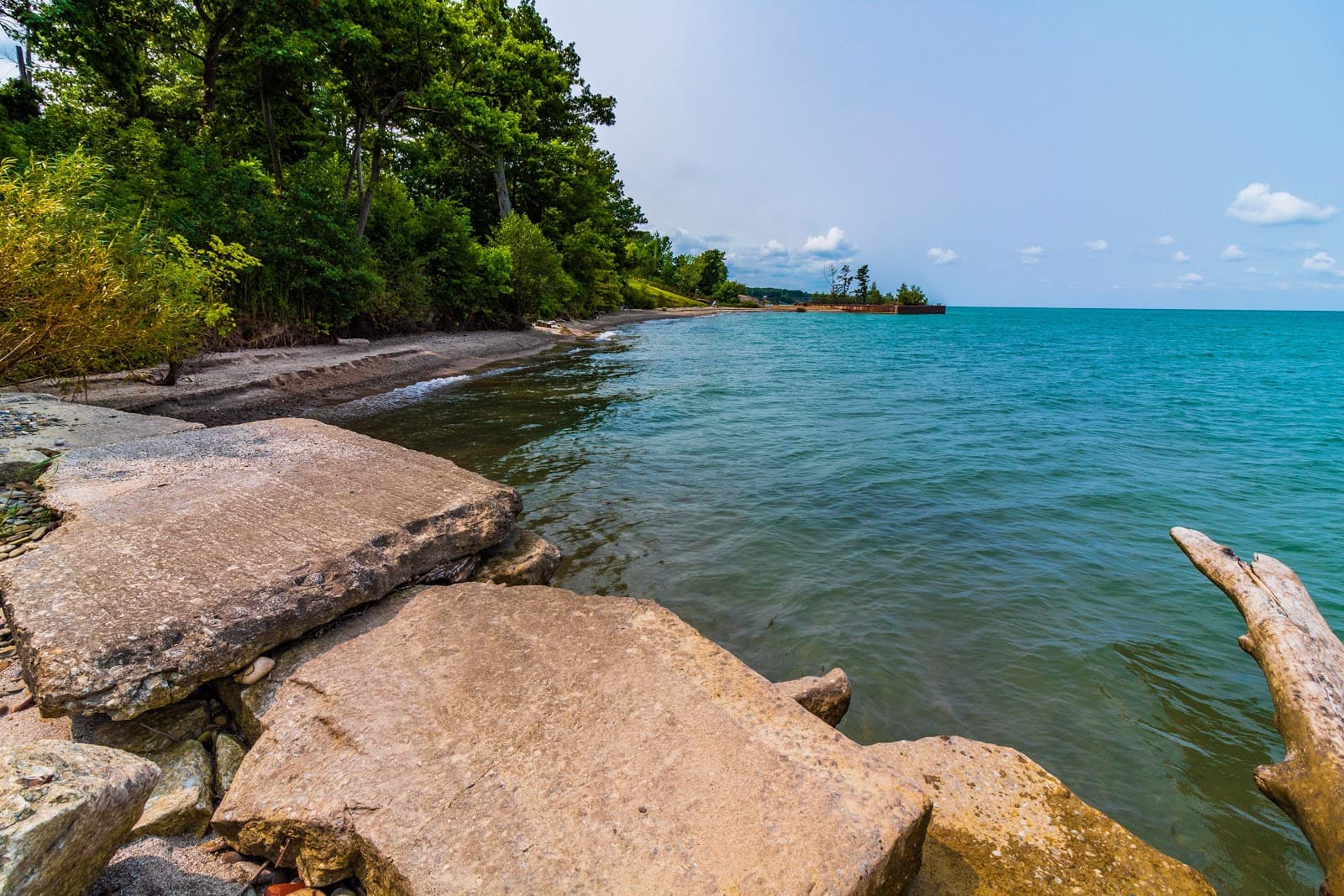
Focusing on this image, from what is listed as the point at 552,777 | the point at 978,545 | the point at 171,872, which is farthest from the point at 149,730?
the point at 978,545

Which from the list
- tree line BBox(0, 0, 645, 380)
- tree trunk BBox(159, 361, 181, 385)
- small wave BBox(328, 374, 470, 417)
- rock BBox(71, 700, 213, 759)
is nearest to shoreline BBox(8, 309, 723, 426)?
tree trunk BBox(159, 361, 181, 385)

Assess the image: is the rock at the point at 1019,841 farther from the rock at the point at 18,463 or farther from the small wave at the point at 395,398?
the small wave at the point at 395,398

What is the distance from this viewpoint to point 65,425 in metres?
6.40

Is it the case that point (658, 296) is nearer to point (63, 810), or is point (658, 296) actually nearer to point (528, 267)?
point (528, 267)

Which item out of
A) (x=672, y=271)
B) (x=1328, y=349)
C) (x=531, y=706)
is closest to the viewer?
(x=531, y=706)

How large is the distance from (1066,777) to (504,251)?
27.0 meters

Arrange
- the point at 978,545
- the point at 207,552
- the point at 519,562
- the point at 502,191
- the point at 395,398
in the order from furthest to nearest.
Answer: the point at 502,191 → the point at 395,398 → the point at 978,545 → the point at 519,562 → the point at 207,552

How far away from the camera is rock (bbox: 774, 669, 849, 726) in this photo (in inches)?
143

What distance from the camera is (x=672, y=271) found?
11081cm

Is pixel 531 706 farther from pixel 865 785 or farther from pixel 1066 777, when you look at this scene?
pixel 1066 777

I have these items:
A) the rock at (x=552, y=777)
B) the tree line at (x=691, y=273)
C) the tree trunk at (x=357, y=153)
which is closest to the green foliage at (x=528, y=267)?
the tree trunk at (x=357, y=153)

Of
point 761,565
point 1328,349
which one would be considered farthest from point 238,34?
point 1328,349

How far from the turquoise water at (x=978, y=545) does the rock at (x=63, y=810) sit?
401 centimetres

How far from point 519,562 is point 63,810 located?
3356 mm
